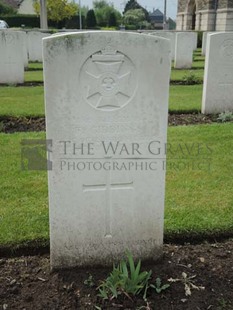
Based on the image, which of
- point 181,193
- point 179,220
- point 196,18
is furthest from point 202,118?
point 196,18

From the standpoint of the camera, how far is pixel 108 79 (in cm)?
238

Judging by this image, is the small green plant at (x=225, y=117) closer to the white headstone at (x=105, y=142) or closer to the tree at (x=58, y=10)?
the white headstone at (x=105, y=142)

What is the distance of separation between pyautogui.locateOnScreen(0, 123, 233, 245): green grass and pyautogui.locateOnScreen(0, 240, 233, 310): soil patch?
330 millimetres

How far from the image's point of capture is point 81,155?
2.50 metres

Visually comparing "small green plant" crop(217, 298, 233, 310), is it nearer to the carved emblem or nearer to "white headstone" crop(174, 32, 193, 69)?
the carved emblem

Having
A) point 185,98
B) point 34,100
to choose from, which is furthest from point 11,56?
point 185,98

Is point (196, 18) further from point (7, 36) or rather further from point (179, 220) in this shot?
point (179, 220)

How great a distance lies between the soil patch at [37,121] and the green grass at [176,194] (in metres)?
0.79

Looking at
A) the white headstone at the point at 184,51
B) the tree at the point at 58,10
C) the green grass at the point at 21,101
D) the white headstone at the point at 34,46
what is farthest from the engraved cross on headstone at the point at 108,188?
the tree at the point at 58,10

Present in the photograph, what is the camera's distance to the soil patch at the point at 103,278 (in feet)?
8.02

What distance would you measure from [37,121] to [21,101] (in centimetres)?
171

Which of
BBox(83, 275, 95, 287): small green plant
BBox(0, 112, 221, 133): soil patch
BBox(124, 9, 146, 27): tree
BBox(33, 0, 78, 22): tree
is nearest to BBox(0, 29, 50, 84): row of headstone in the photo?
BBox(0, 112, 221, 133): soil patch

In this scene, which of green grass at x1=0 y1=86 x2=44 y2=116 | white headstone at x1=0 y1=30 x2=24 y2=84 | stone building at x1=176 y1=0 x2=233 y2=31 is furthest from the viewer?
stone building at x1=176 y1=0 x2=233 y2=31

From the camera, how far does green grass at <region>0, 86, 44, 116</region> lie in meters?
7.21
